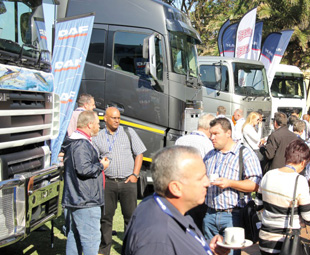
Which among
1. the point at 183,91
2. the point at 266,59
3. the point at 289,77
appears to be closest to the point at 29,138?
the point at 183,91

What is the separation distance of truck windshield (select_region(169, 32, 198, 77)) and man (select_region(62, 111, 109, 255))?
426 cm

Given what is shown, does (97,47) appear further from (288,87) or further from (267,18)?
(267,18)

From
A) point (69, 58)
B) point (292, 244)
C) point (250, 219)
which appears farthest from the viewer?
point (69, 58)

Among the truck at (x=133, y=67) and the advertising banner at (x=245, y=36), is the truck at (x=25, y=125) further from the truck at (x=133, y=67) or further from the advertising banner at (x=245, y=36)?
the advertising banner at (x=245, y=36)

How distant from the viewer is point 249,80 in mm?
13789

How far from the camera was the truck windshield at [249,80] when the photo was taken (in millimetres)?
13367

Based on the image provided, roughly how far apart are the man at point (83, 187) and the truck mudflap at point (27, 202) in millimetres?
366

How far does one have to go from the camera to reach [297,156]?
3.98m

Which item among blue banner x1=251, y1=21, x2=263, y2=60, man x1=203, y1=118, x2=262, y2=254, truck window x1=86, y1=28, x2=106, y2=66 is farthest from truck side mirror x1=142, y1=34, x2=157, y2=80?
blue banner x1=251, y1=21, x2=263, y2=60

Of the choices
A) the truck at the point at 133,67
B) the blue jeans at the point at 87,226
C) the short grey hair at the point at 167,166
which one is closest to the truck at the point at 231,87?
the truck at the point at 133,67

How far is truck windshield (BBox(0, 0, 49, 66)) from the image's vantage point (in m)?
4.55

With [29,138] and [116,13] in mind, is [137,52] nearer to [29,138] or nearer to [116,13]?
[116,13]

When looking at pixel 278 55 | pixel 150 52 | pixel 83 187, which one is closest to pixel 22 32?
pixel 83 187

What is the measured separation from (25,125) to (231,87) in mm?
9292
